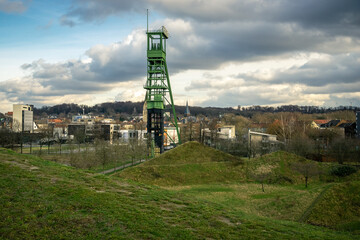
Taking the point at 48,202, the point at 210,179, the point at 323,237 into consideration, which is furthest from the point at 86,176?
the point at 210,179

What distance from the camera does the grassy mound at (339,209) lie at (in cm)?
1647

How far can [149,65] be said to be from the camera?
2211 inches

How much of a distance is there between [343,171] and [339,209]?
2013cm

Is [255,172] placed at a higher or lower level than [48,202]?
lower

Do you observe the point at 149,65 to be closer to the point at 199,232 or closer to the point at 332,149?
the point at 332,149

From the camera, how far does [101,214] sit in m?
11.4

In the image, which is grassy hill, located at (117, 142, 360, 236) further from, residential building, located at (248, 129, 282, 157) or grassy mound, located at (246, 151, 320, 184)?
residential building, located at (248, 129, 282, 157)

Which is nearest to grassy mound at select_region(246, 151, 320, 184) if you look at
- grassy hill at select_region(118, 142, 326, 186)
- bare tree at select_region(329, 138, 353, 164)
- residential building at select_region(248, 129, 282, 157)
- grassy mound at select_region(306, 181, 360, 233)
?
grassy hill at select_region(118, 142, 326, 186)

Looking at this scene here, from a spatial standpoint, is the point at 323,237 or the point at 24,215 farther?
the point at 323,237

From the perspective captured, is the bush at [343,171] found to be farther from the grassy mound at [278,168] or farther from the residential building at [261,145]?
the residential building at [261,145]

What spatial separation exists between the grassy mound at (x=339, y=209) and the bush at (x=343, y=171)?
16.8 m

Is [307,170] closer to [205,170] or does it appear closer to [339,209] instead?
[205,170]

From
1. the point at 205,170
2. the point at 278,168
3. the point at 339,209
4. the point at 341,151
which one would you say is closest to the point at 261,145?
the point at 341,151

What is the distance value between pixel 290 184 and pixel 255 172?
4359mm
